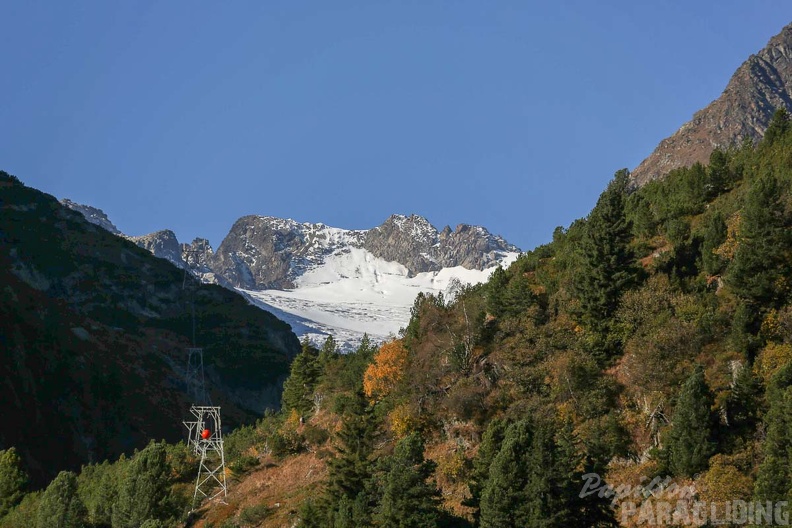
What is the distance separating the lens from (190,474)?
209ft

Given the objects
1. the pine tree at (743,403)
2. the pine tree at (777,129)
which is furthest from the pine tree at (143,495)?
the pine tree at (777,129)

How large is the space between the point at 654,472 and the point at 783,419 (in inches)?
299

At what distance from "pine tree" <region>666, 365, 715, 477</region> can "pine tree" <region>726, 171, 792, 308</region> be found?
377 inches

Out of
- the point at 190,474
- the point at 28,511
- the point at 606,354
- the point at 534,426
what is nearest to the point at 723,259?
the point at 606,354

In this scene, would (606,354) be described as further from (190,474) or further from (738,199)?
(190,474)

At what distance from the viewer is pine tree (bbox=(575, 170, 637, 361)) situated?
46.0m

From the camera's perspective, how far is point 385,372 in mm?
54844

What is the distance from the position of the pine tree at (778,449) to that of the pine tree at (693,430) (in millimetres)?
2723

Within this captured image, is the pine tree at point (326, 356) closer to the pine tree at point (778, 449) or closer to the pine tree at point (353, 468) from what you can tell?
the pine tree at point (353, 468)

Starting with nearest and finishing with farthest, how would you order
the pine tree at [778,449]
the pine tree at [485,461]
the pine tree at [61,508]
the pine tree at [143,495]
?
1. the pine tree at [778,449]
2. the pine tree at [485,461]
3. the pine tree at [143,495]
4. the pine tree at [61,508]

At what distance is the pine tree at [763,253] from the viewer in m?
39.9

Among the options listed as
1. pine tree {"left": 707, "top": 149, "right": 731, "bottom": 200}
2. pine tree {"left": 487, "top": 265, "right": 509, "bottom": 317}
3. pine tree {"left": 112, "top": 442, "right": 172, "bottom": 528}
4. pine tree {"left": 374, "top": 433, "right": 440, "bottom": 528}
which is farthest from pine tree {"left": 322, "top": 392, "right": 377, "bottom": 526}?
pine tree {"left": 707, "top": 149, "right": 731, "bottom": 200}

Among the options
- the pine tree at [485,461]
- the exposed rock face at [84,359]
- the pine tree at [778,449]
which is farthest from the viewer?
the exposed rock face at [84,359]

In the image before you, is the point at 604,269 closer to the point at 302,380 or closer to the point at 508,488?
the point at 508,488
